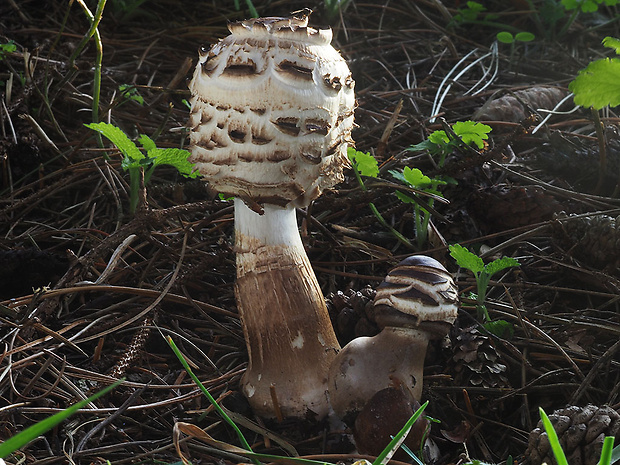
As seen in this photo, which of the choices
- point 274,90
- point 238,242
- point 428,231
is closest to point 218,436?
point 238,242

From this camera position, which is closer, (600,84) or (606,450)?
(606,450)

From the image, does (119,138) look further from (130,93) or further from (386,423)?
(386,423)

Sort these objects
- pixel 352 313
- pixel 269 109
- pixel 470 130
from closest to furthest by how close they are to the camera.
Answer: pixel 269 109 → pixel 352 313 → pixel 470 130

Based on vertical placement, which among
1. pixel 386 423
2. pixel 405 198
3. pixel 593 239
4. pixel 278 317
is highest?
pixel 405 198

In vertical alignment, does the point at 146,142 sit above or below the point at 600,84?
below

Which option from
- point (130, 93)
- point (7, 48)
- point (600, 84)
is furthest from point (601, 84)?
point (7, 48)

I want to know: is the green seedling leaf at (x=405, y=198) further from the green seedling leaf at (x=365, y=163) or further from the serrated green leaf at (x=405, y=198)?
the green seedling leaf at (x=365, y=163)

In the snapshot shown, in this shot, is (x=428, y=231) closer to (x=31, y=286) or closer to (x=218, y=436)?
(x=218, y=436)

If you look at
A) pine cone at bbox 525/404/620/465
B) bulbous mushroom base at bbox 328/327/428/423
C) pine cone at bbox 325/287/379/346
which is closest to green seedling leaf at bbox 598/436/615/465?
pine cone at bbox 525/404/620/465
